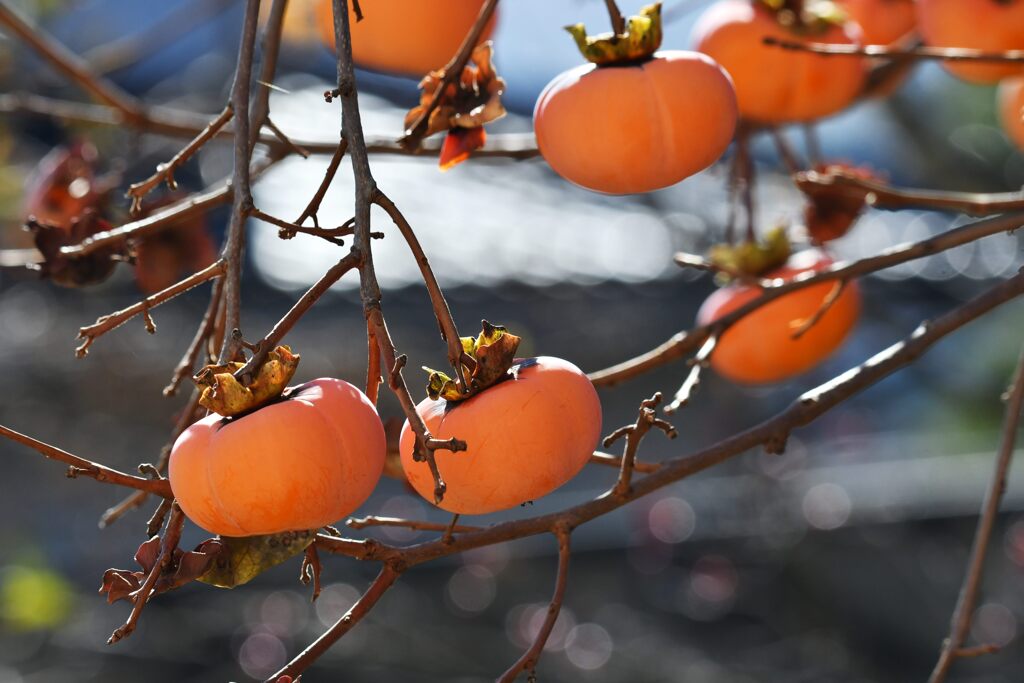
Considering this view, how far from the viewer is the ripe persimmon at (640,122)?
54 cm

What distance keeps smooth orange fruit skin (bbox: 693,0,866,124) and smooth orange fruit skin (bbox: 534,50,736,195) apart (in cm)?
32

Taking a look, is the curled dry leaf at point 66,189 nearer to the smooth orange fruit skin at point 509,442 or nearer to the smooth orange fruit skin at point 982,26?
the smooth orange fruit skin at point 509,442

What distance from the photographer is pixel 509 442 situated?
44 cm

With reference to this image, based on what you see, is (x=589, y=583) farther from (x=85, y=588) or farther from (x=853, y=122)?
(x=853, y=122)

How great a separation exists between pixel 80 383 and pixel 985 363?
243 centimetres

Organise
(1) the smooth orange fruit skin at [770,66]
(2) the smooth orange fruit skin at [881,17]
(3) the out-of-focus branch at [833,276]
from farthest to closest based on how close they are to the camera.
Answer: (2) the smooth orange fruit skin at [881,17] < (1) the smooth orange fruit skin at [770,66] < (3) the out-of-focus branch at [833,276]

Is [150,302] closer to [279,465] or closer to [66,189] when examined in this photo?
[279,465]

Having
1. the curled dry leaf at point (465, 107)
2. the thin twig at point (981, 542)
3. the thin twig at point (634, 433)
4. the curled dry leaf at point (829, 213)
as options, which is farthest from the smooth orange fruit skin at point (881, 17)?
the thin twig at point (634, 433)

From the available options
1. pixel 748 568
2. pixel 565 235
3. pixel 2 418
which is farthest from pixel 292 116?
pixel 748 568

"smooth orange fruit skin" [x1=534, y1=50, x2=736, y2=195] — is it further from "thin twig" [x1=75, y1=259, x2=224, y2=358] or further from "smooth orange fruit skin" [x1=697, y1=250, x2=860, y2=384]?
"smooth orange fruit skin" [x1=697, y1=250, x2=860, y2=384]

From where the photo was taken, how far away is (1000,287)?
0.64 m

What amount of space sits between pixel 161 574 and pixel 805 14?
0.67 meters

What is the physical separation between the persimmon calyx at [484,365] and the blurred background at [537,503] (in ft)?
6.68

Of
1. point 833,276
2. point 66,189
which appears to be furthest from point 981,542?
point 66,189
